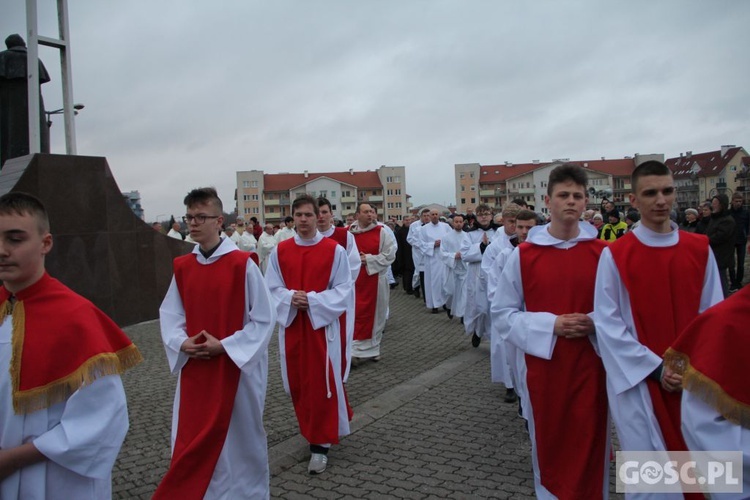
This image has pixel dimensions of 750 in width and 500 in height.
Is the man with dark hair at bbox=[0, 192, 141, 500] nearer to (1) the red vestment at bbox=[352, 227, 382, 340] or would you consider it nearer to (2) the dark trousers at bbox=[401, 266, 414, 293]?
(1) the red vestment at bbox=[352, 227, 382, 340]

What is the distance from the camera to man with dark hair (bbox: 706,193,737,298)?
38.1 ft

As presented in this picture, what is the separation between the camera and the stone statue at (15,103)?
1052 cm

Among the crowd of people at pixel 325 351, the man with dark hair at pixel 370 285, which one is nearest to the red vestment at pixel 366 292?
the man with dark hair at pixel 370 285

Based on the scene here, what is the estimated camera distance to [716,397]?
7.08ft

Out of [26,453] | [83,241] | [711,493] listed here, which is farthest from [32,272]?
[83,241]

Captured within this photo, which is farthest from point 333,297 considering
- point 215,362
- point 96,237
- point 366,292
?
point 96,237

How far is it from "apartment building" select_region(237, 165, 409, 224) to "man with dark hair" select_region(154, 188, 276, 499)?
82341 mm

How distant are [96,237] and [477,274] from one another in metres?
6.87

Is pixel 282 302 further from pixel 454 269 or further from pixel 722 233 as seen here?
pixel 722 233

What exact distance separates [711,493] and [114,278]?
10.6 metres

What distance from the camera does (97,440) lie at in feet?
7.47

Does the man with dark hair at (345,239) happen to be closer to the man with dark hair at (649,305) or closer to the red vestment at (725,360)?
the man with dark hair at (649,305)

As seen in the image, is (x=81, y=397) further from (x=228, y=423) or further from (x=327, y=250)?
(x=327, y=250)

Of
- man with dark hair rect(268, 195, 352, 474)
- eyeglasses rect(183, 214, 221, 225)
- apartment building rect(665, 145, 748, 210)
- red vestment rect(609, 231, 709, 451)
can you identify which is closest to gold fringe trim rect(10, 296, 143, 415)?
eyeglasses rect(183, 214, 221, 225)
